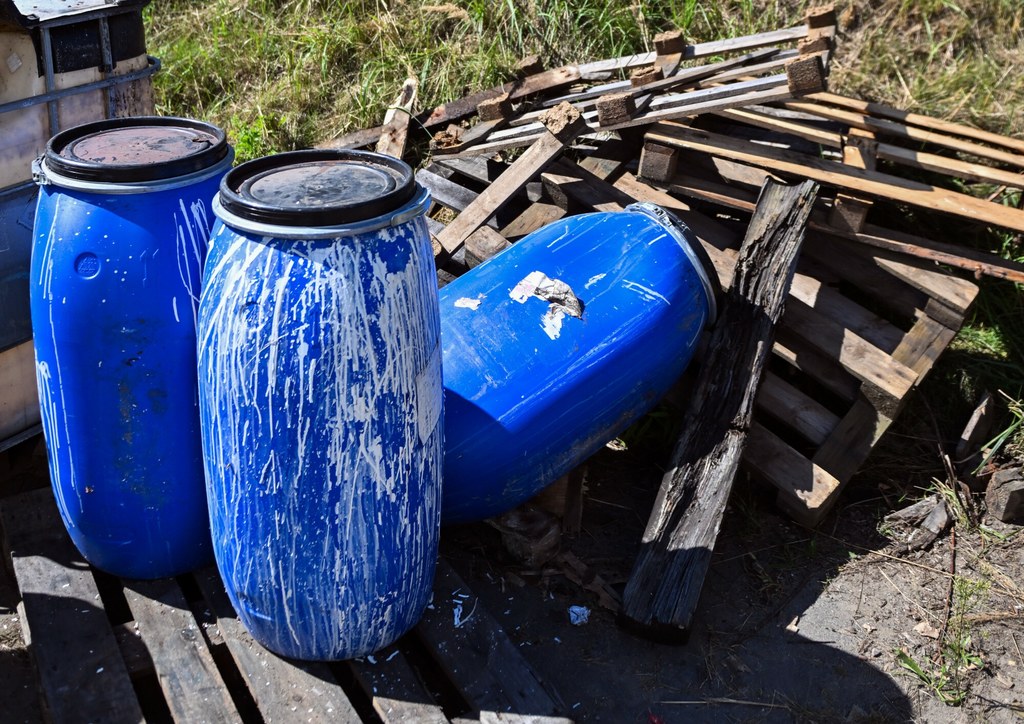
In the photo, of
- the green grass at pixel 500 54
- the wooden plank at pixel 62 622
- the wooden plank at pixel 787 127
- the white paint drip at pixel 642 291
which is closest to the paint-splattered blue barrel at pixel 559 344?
the white paint drip at pixel 642 291

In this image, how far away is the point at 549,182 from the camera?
369 centimetres

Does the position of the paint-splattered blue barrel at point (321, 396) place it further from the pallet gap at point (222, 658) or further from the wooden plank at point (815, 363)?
the wooden plank at point (815, 363)

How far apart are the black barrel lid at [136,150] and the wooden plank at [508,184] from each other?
3.95ft

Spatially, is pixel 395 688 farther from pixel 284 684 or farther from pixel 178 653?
pixel 178 653

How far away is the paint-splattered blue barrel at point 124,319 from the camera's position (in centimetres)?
218

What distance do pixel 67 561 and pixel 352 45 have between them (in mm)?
3468

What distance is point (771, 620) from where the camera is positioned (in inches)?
116

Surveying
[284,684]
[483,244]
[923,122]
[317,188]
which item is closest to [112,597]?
[284,684]

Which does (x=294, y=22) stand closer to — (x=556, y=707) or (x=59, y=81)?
(x=59, y=81)

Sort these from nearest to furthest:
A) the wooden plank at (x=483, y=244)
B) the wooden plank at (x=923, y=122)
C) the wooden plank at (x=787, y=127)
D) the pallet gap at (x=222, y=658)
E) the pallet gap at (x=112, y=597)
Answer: the pallet gap at (x=222, y=658)
the pallet gap at (x=112, y=597)
the wooden plank at (x=483, y=244)
the wooden plank at (x=787, y=127)
the wooden plank at (x=923, y=122)

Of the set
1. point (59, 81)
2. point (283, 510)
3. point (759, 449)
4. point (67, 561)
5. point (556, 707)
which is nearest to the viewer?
point (283, 510)

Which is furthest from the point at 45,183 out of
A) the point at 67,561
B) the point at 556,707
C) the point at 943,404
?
the point at 943,404

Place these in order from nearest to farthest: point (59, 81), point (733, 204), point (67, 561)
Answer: point (67, 561) → point (59, 81) → point (733, 204)

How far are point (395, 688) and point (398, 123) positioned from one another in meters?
2.88
